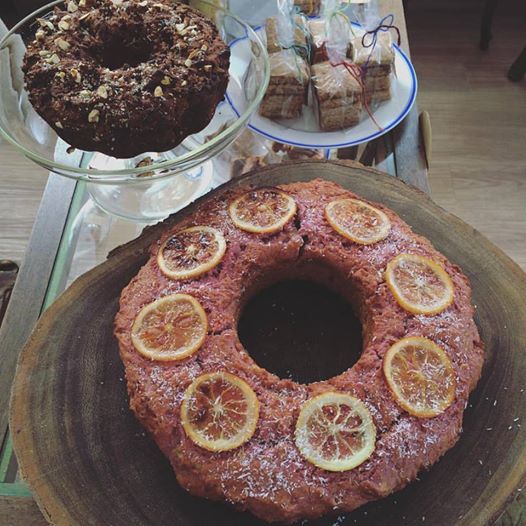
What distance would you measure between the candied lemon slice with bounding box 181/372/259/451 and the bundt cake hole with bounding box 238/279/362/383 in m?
0.19

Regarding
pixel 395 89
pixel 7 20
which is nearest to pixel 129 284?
pixel 395 89

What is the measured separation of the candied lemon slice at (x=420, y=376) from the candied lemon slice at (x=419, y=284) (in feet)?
0.26

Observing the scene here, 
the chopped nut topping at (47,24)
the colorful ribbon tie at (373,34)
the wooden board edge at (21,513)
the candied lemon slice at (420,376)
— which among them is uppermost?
the chopped nut topping at (47,24)

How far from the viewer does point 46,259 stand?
148cm

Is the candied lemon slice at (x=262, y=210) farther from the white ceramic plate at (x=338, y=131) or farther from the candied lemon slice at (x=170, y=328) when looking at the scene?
the white ceramic plate at (x=338, y=131)

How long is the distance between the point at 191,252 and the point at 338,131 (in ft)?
2.21

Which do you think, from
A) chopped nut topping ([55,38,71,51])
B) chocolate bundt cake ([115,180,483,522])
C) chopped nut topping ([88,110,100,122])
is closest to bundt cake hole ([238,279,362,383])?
chocolate bundt cake ([115,180,483,522])

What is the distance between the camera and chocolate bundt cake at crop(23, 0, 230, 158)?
1.20 metres

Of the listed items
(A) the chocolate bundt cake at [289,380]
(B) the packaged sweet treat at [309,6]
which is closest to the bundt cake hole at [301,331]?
(A) the chocolate bundt cake at [289,380]

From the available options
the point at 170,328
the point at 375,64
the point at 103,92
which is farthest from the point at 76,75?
the point at 375,64

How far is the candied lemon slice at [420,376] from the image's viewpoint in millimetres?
1098

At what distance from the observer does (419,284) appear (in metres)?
1.23

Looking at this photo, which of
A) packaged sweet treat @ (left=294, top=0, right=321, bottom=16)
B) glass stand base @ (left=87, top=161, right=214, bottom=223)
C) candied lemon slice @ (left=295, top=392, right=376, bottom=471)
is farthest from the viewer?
packaged sweet treat @ (left=294, top=0, right=321, bottom=16)

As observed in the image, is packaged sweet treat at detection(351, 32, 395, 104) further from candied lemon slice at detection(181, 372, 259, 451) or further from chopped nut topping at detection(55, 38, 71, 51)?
candied lemon slice at detection(181, 372, 259, 451)
